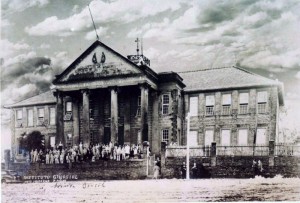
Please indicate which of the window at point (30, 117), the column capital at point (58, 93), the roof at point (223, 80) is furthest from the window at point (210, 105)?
the window at point (30, 117)

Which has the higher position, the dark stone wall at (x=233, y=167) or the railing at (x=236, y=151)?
the railing at (x=236, y=151)

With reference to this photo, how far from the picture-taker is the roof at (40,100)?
13.4 meters

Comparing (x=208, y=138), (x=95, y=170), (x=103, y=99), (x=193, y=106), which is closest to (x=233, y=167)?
(x=208, y=138)

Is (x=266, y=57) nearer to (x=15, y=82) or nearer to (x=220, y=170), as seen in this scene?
(x=220, y=170)

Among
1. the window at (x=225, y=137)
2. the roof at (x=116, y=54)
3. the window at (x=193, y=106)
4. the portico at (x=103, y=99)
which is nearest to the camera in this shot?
the window at (x=225, y=137)

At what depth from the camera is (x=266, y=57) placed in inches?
489

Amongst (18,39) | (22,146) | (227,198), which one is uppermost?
(18,39)

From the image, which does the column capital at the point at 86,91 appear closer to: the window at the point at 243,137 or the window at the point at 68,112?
the window at the point at 68,112

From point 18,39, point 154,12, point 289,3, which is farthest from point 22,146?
point 289,3

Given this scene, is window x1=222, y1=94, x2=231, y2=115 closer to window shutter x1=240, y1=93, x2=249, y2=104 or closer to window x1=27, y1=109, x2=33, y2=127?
window shutter x1=240, y1=93, x2=249, y2=104

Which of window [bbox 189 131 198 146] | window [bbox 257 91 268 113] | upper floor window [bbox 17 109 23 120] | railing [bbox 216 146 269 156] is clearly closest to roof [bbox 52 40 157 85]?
upper floor window [bbox 17 109 23 120]

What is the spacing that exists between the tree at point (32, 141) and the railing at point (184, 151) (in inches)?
122

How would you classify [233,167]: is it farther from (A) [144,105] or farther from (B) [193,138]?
(A) [144,105]

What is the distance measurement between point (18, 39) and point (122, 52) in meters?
2.39
